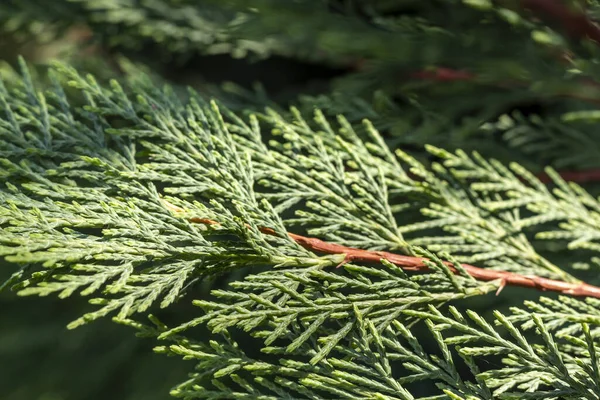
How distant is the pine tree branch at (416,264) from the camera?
78 centimetres

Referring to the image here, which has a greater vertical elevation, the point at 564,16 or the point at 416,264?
the point at 564,16

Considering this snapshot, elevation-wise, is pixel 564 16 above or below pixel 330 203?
above

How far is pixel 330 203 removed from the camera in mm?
844

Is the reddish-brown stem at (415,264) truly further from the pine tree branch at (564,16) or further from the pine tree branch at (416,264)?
the pine tree branch at (564,16)

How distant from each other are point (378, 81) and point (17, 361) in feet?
3.71

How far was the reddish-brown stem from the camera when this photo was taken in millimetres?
782

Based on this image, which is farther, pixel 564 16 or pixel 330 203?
pixel 564 16

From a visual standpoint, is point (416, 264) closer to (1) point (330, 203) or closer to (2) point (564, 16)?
(1) point (330, 203)

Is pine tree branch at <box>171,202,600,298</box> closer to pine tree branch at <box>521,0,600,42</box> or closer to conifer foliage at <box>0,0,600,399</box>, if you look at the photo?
conifer foliage at <box>0,0,600,399</box>

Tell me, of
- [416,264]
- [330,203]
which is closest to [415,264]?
[416,264]

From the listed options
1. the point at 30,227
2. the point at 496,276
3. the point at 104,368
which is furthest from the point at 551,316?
the point at 104,368

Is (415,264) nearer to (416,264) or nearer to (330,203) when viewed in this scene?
(416,264)

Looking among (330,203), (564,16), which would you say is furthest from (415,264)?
(564,16)

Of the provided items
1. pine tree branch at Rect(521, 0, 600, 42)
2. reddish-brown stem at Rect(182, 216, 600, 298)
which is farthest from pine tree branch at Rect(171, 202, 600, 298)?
pine tree branch at Rect(521, 0, 600, 42)
